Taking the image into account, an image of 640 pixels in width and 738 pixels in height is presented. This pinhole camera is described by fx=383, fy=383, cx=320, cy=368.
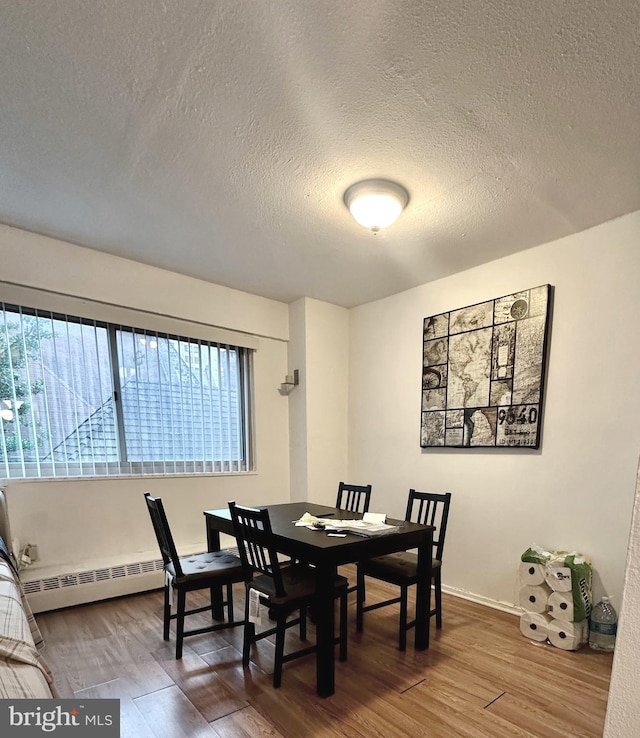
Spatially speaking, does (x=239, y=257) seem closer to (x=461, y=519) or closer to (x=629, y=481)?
(x=461, y=519)

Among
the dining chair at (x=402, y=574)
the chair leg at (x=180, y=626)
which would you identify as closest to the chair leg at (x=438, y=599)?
the dining chair at (x=402, y=574)

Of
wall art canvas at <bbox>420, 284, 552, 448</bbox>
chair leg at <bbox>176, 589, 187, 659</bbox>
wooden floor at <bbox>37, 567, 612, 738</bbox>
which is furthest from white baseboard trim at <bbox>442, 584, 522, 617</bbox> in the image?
chair leg at <bbox>176, 589, 187, 659</bbox>

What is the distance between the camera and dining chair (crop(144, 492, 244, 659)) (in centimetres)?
206

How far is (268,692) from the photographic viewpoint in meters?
1.81

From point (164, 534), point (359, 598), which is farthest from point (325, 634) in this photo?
point (164, 534)

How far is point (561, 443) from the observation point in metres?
2.53

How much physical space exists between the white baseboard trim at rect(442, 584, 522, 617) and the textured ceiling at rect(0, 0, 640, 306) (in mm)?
2547

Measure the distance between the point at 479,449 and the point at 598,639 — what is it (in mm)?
1252

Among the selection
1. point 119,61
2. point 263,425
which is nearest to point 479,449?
point 263,425

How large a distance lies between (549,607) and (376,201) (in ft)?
8.38

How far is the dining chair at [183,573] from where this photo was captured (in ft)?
6.75

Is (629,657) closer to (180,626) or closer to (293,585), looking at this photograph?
(293,585)

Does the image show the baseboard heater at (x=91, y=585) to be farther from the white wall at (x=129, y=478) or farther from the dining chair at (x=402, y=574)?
the dining chair at (x=402, y=574)

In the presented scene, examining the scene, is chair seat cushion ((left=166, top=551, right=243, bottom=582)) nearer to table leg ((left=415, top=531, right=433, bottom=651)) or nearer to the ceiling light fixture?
table leg ((left=415, top=531, right=433, bottom=651))
